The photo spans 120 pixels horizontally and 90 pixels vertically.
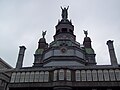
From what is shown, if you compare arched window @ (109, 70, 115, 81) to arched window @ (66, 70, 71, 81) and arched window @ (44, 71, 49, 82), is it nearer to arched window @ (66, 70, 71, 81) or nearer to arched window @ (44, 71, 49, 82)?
arched window @ (66, 70, 71, 81)

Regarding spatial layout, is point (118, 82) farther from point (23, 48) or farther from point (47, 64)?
point (23, 48)

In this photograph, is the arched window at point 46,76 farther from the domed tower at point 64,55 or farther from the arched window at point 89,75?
the arched window at point 89,75

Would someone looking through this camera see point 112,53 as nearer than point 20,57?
Yes

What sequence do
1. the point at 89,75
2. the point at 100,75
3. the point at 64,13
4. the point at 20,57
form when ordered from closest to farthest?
1. the point at 100,75
2. the point at 89,75
3. the point at 20,57
4. the point at 64,13

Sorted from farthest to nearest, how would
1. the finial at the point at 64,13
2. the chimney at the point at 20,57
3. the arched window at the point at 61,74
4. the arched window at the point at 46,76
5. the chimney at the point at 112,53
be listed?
the finial at the point at 64,13 → the chimney at the point at 20,57 → the chimney at the point at 112,53 → the arched window at the point at 46,76 → the arched window at the point at 61,74

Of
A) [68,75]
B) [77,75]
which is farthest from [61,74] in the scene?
[77,75]

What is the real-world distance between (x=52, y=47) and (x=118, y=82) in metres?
23.4

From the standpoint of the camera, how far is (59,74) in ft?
120

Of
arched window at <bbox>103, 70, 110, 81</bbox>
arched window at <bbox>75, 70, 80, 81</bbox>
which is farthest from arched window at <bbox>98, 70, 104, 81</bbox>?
arched window at <bbox>75, 70, 80, 81</bbox>

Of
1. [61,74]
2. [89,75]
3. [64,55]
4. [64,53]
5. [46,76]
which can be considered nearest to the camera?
[61,74]

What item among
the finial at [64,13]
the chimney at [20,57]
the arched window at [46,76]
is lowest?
the arched window at [46,76]

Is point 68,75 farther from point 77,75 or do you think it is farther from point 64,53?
point 64,53

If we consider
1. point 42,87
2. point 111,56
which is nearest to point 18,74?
point 42,87

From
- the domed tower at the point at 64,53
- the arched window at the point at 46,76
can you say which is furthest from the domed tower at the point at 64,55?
the arched window at the point at 46,76
